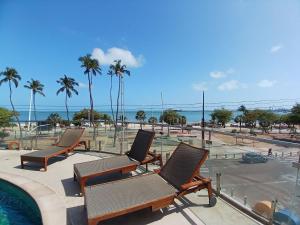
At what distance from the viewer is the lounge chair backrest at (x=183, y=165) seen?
10.8 feet

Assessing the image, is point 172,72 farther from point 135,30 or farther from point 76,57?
point 135,30

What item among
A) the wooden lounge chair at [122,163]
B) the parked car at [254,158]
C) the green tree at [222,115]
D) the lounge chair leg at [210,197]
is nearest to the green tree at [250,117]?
the green tree at [222,115]

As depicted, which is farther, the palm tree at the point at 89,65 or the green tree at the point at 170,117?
A: the green tree at the point at 170,117

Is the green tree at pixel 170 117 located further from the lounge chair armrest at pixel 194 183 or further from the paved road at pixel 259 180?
the lounge chair armrest at pixel 194 183

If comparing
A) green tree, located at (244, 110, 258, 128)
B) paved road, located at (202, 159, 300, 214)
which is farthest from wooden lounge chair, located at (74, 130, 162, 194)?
green tree, located at (244, 110, 258, 128)

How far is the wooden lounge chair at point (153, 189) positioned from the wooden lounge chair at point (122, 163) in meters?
0.66

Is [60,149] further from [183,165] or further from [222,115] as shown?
[222,115]

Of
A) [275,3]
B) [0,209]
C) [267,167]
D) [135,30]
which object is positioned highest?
[135,30]

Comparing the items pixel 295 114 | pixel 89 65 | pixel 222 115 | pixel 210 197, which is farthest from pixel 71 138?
pixel 222 115

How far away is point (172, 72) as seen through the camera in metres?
57.3

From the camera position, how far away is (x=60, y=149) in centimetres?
634

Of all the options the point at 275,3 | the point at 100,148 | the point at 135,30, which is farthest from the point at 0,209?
the point at 135,30

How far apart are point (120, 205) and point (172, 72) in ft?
183

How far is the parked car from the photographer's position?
3.05 m
